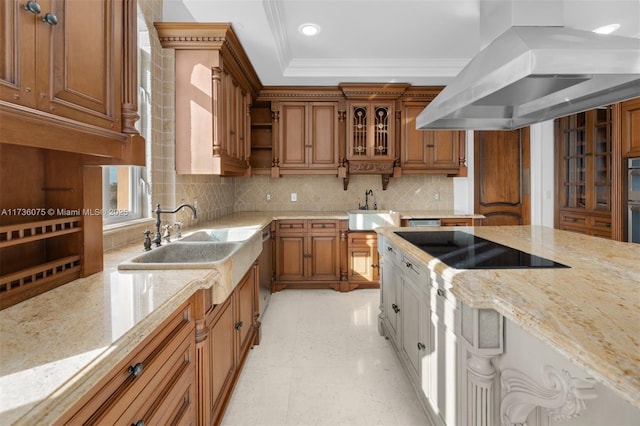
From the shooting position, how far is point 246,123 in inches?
139

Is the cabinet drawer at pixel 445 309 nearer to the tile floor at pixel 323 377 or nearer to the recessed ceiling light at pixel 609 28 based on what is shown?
the tile floor at pixel 323 377

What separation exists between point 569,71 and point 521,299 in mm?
958

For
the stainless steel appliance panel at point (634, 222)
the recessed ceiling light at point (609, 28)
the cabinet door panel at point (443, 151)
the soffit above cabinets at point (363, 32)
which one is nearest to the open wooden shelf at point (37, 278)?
the soffit above cabinets at point (363, 32)

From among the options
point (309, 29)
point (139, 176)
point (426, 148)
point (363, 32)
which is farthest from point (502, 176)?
point (139, 176)

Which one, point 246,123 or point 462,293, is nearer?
point 462,293

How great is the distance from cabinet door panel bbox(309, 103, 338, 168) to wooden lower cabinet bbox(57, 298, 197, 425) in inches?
117

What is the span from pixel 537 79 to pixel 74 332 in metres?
2.18

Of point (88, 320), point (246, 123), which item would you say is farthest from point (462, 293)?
point (246, 123)

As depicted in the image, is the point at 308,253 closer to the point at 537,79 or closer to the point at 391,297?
the point at 391,297

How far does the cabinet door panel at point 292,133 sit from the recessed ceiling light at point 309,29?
108 cm

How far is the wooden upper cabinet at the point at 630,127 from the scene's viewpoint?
3.41 m

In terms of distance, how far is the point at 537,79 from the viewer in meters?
1.67

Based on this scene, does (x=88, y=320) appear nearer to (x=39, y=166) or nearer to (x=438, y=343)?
(x=39, y=166)

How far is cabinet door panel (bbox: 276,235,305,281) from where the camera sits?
376 centimetres
